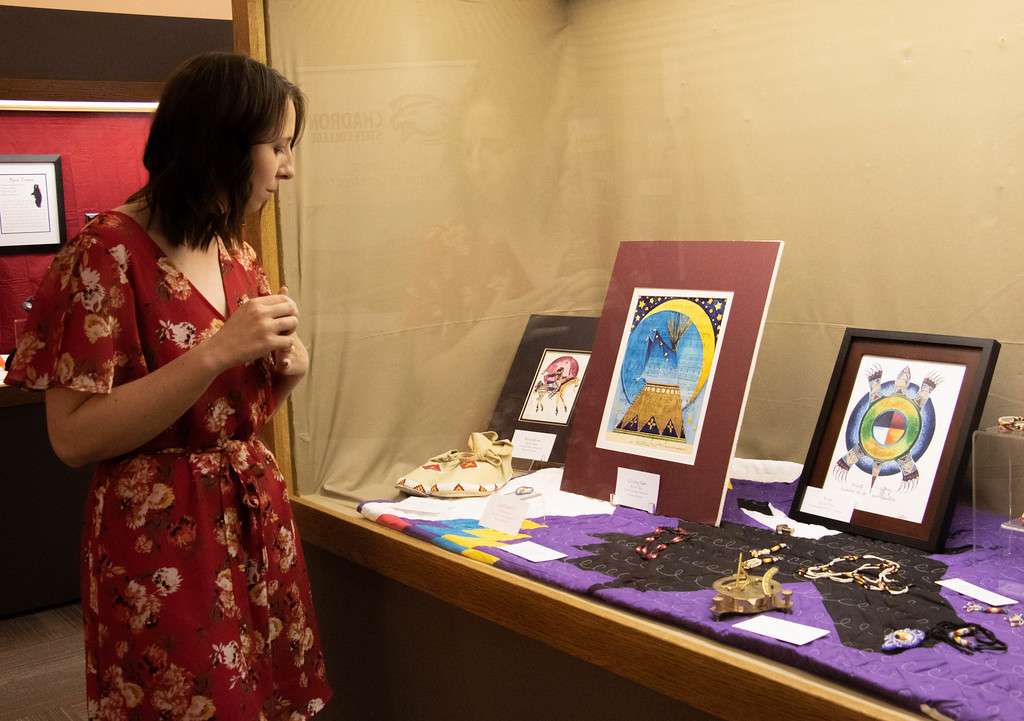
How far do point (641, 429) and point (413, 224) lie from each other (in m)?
0.76

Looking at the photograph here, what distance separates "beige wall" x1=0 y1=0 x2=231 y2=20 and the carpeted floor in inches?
92.8

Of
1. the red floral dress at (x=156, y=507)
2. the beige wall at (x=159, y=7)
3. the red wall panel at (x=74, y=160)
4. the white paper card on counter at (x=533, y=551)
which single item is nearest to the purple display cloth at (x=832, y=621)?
the white paper card on counter at (x=533, y=551)

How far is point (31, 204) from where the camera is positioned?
409 centimetres

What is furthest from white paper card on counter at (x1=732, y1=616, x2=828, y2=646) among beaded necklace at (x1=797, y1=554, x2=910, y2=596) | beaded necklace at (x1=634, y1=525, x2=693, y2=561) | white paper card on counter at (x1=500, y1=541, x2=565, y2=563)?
white paper card on counter at (x1=500, y1=541, x2=565, y2=563)

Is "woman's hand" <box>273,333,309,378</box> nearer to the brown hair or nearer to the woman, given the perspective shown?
the woman

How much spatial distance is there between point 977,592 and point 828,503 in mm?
449

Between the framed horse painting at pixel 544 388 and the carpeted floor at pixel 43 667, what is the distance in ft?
5.22

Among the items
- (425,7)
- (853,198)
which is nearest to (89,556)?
(425,7)

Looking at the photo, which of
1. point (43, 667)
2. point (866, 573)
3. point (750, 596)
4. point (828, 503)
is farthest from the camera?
point (43, 667)

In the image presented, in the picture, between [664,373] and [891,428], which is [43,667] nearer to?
[664,373]

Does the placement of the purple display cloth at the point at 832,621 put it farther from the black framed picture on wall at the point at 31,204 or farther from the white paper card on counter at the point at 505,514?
the black framed picture on wall at the point at 31,204

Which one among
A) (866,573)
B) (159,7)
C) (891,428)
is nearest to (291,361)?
(866,573)

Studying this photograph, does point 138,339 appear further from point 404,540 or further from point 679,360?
point 679,360

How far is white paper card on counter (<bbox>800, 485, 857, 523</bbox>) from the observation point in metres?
2.07
